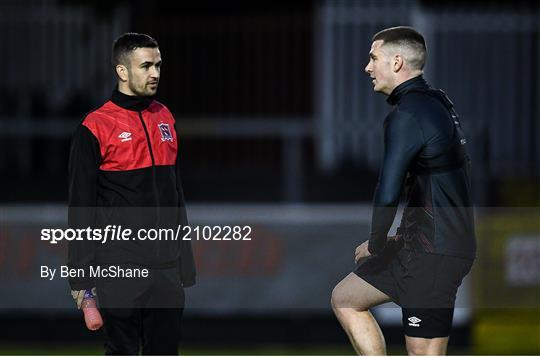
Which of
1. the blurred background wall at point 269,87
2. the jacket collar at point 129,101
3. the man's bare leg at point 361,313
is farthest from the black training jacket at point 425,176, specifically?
the blurred background wall at point 269,87

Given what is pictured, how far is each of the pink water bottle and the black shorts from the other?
4.19 ft

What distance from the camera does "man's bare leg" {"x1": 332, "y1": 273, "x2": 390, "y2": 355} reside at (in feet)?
20.9

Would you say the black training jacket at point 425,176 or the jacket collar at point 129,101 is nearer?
the black training jacket at point 425,176

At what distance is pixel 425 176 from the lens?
243 inches

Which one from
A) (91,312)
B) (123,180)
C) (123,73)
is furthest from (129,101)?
(91,312)

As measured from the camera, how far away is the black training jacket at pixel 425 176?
6.03 metres

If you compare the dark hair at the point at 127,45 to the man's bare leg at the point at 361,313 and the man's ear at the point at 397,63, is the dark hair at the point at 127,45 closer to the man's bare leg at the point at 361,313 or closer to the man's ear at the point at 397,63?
the man's ear at the point at 397,63

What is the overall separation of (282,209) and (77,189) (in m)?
6.57

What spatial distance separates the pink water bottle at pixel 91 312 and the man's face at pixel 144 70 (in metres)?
0.97

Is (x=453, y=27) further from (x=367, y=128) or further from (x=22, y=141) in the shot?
(x=22, y=141)

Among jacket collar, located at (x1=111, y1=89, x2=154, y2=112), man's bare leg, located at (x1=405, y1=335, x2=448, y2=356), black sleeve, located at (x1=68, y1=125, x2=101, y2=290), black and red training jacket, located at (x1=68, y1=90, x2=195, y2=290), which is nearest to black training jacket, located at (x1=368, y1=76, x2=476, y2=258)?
man's bare leg, located at (x1=405, y1=335, x2=448, y2=356)

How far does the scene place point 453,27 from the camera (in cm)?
1773

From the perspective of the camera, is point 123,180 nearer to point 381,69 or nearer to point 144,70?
point 144,70

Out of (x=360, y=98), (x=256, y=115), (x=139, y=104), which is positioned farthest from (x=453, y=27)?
(x=139, y=104)
